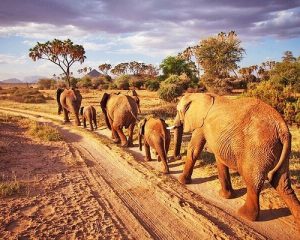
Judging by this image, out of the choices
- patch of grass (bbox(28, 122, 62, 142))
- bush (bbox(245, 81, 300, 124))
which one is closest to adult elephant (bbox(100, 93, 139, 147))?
patch of grass (bbox(28, 122, 62, 142))

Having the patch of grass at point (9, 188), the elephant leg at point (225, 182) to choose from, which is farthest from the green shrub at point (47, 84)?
the elephant leg at point (225, 182)

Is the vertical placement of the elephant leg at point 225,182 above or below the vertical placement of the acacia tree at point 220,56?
below

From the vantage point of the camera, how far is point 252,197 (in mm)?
6121

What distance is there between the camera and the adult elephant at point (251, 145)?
19.1ft

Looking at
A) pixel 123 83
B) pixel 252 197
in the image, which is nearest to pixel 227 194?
pixel 252 197

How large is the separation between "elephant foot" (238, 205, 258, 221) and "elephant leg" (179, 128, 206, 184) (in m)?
1.87

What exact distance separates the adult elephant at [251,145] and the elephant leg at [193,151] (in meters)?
0.39

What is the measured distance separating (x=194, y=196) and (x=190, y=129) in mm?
1670

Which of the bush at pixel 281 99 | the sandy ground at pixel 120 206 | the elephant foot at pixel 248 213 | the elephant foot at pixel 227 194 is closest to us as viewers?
the sandy ground at pixel 120 206

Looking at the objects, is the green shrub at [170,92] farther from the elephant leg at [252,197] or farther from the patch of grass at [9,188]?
the elephant leg at [252,197]

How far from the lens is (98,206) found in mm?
6621

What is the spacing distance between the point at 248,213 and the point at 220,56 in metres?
35.6

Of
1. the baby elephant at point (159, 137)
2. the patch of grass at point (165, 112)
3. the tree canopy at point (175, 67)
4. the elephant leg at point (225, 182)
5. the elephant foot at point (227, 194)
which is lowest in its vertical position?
the patch of grass at point (165, 112)

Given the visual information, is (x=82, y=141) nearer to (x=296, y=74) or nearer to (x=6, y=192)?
(x=6, y=192)
